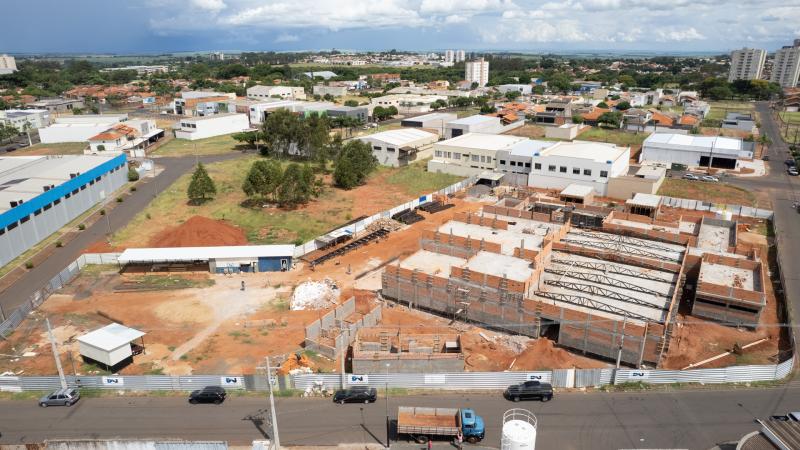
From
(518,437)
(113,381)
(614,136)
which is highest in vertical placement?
(614,136)

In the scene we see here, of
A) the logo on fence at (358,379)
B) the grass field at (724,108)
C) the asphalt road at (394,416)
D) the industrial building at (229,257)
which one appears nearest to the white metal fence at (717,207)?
the asphalt road at (394,416)

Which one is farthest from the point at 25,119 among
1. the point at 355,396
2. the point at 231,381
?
the point at 355,396

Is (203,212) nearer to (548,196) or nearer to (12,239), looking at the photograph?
(12,239)

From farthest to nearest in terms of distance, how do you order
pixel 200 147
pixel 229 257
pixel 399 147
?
1. pixel 200 147
2. pixel 399 147
3. pixel 229 257

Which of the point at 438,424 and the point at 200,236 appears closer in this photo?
the point at 438,424

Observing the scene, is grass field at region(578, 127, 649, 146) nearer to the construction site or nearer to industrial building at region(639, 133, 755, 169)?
industrial building at region(639, 133, 755, 169)

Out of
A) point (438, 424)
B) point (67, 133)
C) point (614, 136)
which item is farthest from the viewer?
point (67, 133)

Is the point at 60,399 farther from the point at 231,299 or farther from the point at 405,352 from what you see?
the point at 405,352
